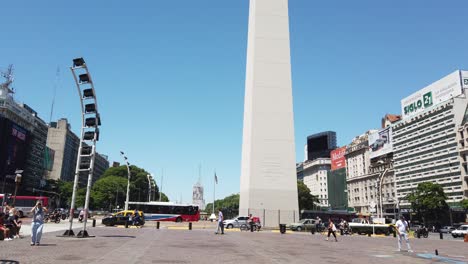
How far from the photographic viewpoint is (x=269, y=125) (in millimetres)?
44031

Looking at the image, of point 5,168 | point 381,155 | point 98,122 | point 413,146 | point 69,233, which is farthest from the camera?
point 381,155

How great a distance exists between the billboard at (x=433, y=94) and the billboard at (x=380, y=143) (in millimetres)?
8832

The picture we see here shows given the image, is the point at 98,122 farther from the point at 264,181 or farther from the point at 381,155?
the point at 381,155

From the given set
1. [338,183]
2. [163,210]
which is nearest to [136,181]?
[163,210]

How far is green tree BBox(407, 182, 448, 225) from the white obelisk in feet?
121

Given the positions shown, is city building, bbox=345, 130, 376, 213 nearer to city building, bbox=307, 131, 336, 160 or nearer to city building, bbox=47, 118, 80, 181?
city building, bbox=307, 131, 336, 160

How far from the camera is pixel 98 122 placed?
22.2 meters

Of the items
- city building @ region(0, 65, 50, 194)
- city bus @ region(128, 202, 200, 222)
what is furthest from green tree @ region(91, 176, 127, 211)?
city bus @ region(128, 202, 200, 222)

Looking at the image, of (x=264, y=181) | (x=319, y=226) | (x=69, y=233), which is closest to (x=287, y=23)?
(x=264, y=181)

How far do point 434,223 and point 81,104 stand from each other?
251 ft

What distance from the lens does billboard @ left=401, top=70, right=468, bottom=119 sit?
81.5m

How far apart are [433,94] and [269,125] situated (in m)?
62.3

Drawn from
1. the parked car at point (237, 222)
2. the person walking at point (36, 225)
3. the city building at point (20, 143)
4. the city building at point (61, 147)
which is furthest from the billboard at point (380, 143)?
the city building at point (61, 147)

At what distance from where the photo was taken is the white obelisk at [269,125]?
4344cm
